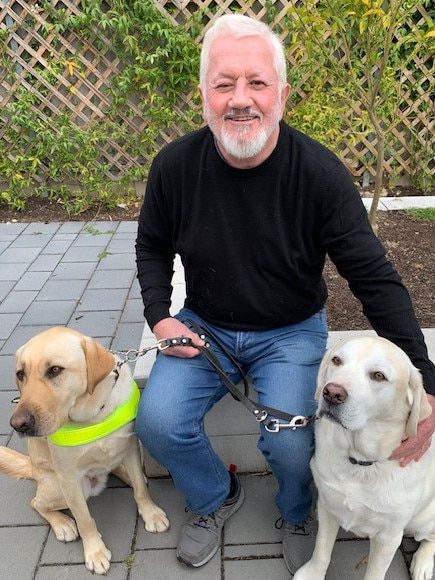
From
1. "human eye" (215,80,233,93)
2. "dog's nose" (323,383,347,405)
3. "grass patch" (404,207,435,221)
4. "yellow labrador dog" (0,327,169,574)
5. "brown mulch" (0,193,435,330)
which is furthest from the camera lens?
"grass patch" (404,207,435,221)

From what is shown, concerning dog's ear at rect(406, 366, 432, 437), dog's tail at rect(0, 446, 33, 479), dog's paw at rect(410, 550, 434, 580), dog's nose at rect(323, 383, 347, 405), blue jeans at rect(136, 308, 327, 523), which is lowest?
dog's paw at rect(410, 550, 434, 580)

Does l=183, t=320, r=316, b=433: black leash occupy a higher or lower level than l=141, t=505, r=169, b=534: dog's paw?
higher

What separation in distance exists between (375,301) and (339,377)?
1.69 feet

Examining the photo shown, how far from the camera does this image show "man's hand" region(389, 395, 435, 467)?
161 cm

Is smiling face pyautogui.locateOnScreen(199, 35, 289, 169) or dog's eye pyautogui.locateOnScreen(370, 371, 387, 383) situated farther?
smiling face pyautogui.locateOnScreen(199, 35, 289, 169)

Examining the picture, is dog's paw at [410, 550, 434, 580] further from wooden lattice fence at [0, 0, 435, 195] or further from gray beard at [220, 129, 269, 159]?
wooden lattice fence at [0, 0, 435, 195]

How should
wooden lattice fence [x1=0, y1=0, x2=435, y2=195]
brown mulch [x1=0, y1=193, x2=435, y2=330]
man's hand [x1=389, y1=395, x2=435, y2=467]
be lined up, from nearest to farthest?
1. man's hand [x1=389, y1=395, x2=435, y2=467]
2. brown mulch [x1=0, y1=193, x2=435, y2=330]
3. wooden lattice fence [x1=0, y1=0, x2=435, y2=195]

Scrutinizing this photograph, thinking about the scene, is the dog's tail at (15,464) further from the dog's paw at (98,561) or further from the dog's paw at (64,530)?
the dog's paw at (98,561)

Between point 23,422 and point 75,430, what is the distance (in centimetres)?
24

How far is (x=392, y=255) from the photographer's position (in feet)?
13.0

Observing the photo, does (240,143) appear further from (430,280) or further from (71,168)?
(71,168)

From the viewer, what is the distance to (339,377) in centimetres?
152

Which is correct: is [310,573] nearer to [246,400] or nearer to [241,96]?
[246,400]

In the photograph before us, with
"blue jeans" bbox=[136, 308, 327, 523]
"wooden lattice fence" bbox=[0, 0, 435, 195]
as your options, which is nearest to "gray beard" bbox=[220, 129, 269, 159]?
"blue jeans" bbox=[136, 308, 327, 523]
